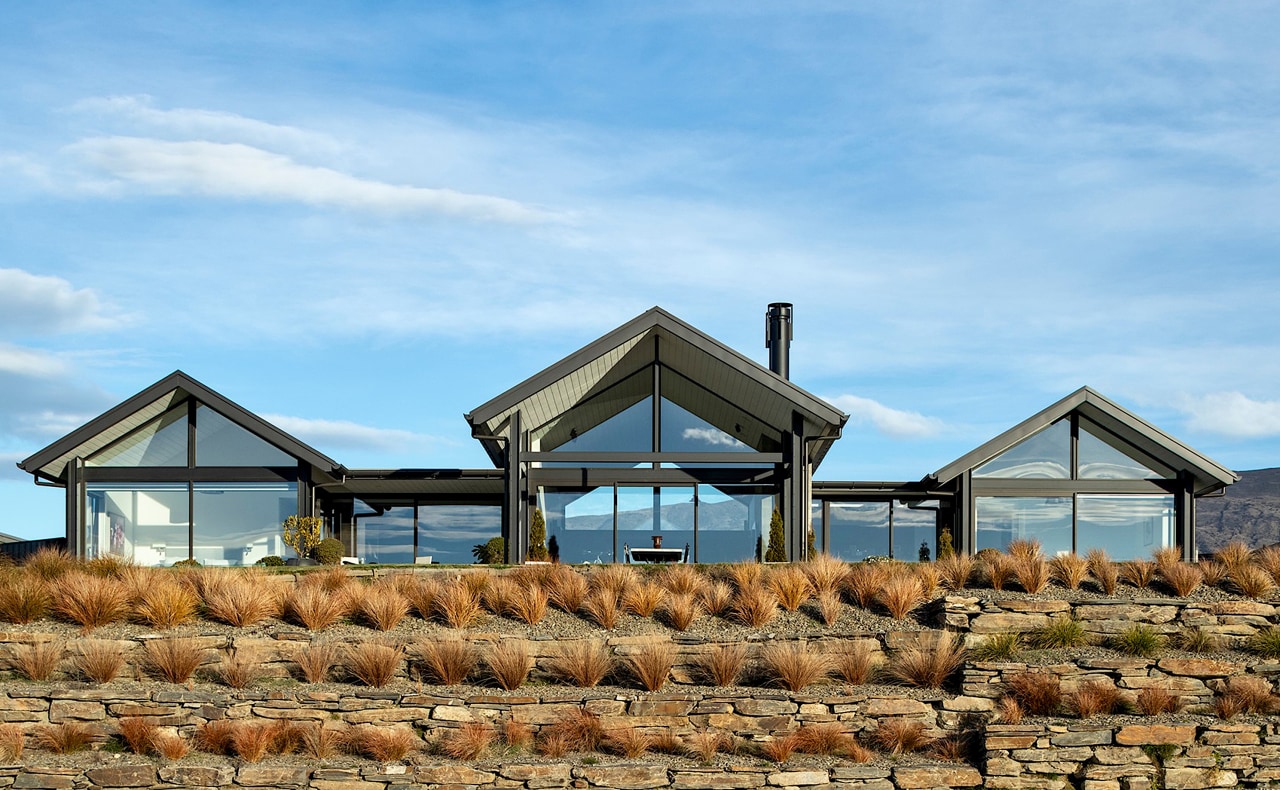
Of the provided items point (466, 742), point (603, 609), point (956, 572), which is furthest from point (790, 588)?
point (466, 742)

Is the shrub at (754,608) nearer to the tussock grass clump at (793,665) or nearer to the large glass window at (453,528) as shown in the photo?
the tussock grass clump at (793,665)

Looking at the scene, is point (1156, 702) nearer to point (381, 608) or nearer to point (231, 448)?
point (381, 608)

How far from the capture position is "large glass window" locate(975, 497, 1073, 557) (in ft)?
84.9

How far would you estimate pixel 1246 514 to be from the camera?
230ft

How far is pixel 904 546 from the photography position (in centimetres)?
2909

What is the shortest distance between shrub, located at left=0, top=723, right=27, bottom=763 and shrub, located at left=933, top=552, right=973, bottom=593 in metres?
11.8

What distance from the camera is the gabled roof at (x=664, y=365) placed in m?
23.0

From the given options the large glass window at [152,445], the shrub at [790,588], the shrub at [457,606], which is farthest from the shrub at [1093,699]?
the large glass window at [152,445]

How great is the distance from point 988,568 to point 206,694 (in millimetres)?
10329

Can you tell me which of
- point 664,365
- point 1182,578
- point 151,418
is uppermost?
point 664,365

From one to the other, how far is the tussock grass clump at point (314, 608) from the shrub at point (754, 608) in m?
5.12

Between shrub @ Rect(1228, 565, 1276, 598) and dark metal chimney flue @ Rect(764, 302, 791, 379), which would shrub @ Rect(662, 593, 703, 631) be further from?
dark metal chimney flue @ Rect(764, 302, 791, 379)

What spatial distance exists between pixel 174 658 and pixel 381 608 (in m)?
2.55

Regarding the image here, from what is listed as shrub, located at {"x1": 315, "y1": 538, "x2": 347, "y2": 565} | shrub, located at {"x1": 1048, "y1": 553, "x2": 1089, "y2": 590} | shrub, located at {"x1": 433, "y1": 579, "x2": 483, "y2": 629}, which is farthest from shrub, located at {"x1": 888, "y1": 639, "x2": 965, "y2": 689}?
shrub, located at {"x1": 315, "y1": 538, "x2": 347, "y2": 565}
